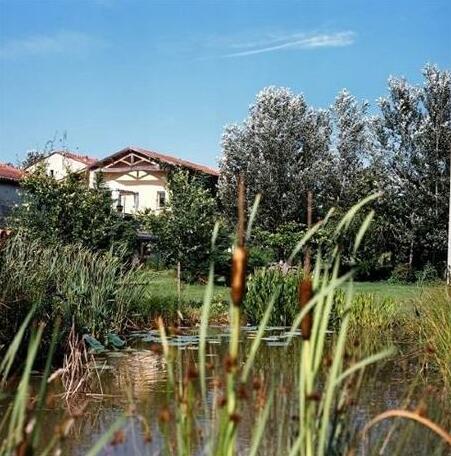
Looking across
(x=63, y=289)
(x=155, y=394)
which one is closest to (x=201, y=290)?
(x=63, y=289)

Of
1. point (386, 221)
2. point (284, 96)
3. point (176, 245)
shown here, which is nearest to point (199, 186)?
point (176, 245)

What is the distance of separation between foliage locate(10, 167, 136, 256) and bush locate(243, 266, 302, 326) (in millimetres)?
4139

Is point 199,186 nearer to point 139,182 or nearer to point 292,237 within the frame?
point 292,237

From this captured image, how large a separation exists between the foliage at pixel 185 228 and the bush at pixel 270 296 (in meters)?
8.66

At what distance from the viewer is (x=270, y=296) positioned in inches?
502

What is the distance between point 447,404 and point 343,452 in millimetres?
3839

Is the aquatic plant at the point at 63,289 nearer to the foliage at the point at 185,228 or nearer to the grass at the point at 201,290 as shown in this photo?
the grass at the point at 201,290

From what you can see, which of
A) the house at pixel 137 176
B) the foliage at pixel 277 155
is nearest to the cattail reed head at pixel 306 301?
the foliage at pixel 277 155

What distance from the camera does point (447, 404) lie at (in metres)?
6.04

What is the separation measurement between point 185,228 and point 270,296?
974 centimetres

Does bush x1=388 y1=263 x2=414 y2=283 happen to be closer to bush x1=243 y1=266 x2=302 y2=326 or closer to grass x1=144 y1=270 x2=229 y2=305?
grass x1=144 y1=270 x2=229 y2=305

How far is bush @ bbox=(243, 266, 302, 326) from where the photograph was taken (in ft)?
41.8

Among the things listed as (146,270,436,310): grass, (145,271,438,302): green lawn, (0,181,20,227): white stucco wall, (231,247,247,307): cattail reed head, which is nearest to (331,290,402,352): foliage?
(146,270,436,310): grass

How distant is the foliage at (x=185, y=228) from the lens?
878 inches
